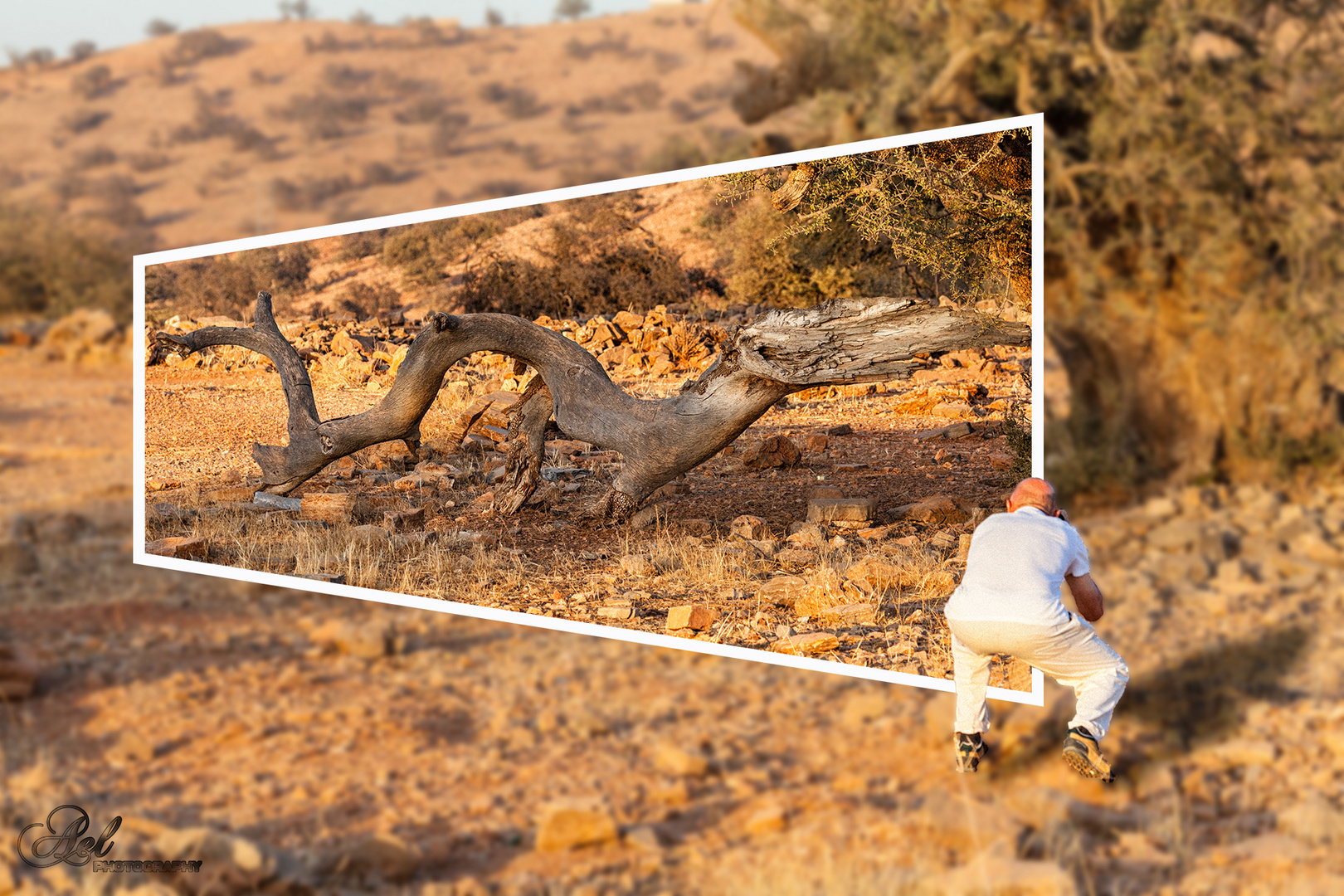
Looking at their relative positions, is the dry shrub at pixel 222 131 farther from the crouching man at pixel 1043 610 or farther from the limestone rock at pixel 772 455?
the crouching man at pixel 1043 610

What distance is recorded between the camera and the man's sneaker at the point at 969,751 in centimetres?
341

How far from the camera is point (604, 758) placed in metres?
5.09

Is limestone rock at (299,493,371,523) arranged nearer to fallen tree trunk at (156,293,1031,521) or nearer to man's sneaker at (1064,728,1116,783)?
fallen tree trunk at (156,293,1031,521)

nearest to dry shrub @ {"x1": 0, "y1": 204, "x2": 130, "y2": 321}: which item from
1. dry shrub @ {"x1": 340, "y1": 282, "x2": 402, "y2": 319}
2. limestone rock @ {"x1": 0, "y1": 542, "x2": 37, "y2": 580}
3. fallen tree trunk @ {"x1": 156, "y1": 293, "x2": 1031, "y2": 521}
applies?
limestone rock @ {"x1": 0, "y1": 542, "x2": 37, "y2": 580}

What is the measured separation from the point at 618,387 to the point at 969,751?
2.09 meters

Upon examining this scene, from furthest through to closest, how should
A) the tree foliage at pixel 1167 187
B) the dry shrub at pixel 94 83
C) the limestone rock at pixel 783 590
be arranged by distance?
the dry shrub at pixel 94 83 < the tree foliage at pixel 1167 187 < the limestone rock at pixel 783 590

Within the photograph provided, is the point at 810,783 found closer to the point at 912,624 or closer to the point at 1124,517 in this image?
the point at 912,624

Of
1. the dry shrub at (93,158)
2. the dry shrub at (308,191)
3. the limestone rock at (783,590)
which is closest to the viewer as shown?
the limestone rock at (783,590)

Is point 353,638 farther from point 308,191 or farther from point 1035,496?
point 308,191

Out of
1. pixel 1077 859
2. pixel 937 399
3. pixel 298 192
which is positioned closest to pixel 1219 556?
pixel 1077 859

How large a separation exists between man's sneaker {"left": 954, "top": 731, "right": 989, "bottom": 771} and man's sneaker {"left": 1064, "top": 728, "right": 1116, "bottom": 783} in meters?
0.28

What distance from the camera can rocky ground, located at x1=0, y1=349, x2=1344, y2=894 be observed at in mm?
4281

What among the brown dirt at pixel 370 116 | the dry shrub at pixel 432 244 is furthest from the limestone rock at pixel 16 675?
the brown dirt at pixel 370 116

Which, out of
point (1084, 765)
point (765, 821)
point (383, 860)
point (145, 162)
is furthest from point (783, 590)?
point (145, 162)
